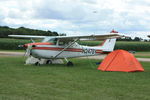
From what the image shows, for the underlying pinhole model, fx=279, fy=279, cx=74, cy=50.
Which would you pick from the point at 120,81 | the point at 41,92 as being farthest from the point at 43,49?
the point at 41,92

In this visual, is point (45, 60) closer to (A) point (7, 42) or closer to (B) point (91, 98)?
(B) point (91, 98)

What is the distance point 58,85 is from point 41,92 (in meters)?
1.48

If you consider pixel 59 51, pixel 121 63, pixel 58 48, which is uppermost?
pixel 58 48

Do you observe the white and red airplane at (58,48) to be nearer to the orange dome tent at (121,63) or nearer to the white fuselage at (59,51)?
the white fuselage at (59,51)

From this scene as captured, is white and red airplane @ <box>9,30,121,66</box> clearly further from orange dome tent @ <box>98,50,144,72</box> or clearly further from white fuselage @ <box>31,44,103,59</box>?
orange dome tent @ <box>98,50,144,72</box>

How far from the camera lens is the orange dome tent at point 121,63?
1468cm

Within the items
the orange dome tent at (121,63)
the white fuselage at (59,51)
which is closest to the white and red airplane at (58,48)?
the white fuselage at (59,51)

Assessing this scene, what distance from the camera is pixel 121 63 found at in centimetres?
1497

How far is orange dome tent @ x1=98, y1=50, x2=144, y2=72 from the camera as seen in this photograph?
14680 mm

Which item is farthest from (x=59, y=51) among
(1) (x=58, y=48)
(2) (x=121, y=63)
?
(2) (x=121, y=63)

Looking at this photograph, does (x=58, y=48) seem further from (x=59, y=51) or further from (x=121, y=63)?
(x=121, y=63)

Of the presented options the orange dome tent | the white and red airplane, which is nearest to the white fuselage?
the white and red airplane

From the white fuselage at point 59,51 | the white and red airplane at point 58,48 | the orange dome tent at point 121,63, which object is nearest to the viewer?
the orange dome tent at point 121,63

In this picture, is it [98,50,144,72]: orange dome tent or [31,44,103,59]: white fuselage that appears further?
[31,44,103,59]: white fuselage
